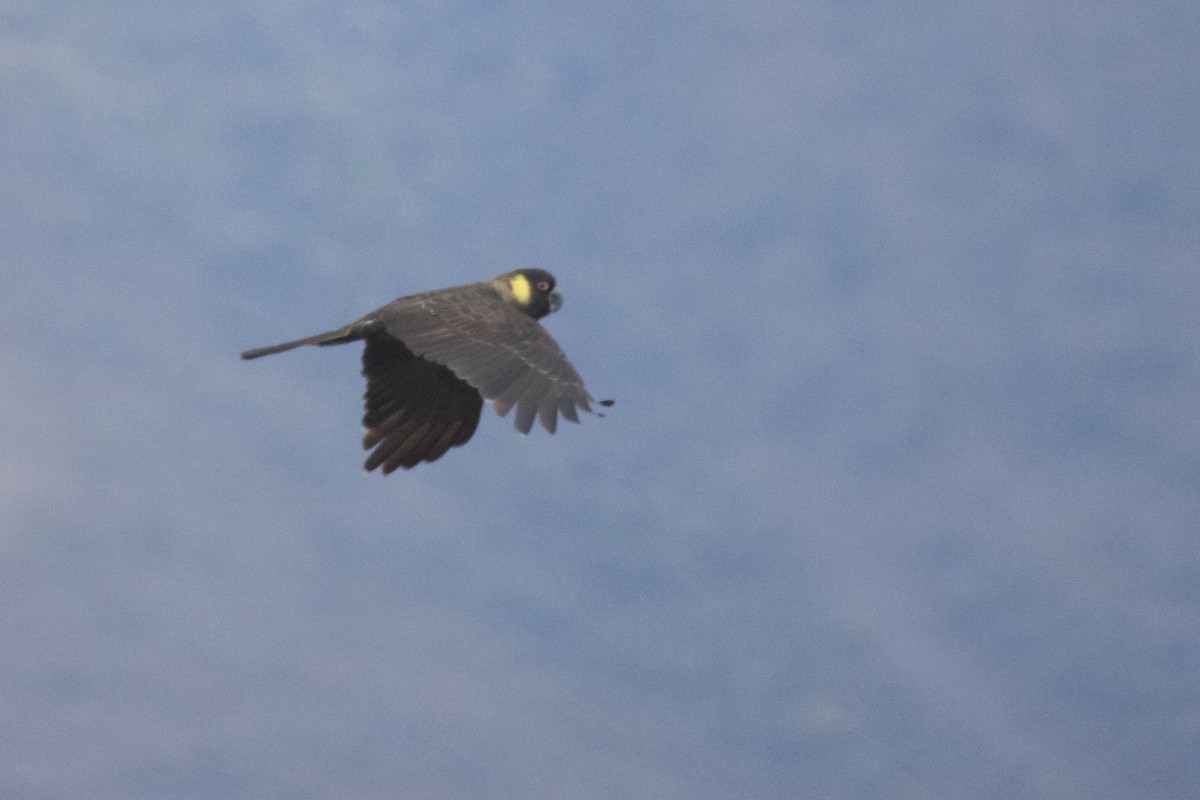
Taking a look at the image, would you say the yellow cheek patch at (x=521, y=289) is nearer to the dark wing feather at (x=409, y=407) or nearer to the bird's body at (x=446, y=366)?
the bird's body at (x=446, y=366)

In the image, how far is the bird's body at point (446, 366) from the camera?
12016 mm

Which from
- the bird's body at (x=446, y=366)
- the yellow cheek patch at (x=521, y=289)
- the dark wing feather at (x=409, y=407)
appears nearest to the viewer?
the bird's body at (x=446, y=366)

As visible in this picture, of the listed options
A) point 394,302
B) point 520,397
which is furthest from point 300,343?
point 520,397

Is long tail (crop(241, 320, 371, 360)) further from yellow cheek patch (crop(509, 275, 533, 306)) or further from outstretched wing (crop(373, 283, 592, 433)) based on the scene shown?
yellow cheek patch (crop(509, 275, 533, 306))

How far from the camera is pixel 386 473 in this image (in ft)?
44.0

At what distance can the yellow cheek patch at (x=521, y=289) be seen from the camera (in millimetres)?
14359

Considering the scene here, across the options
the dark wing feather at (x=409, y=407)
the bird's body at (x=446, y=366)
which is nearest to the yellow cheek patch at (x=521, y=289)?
the bird's body at (x=446, y=366)

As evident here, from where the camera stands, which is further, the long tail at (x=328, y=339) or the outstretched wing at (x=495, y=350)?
the long tail at (x=328, y=339)

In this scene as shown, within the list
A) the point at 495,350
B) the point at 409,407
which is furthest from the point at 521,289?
the point at 495,350

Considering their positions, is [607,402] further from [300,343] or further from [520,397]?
[300,343]

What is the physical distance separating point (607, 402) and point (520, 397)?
63cm

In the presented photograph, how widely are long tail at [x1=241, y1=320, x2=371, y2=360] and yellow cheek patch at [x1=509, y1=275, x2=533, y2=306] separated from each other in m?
1.70

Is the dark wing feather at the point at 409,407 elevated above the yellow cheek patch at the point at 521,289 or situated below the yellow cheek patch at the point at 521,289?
below

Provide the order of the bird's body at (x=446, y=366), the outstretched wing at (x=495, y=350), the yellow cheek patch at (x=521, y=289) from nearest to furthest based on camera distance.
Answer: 1. the outstretched wing at (x=495, y=350)
2. the bird's body at (x=446, y=366)
3. the yellow cheek patch at (x=521, y=289)
